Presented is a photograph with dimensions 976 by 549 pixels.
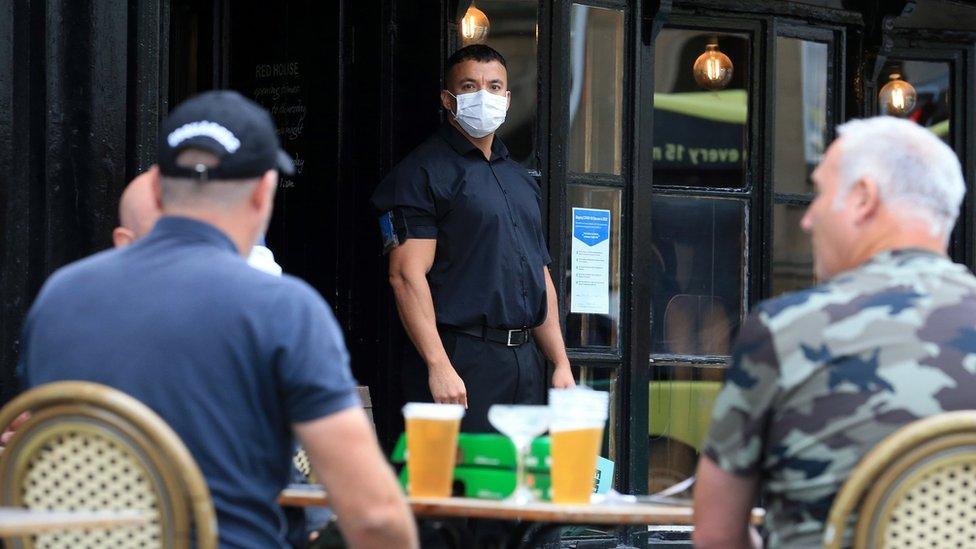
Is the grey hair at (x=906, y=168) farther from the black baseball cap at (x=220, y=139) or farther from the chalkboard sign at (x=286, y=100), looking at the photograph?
the chalkboard sign at (x=286, y=100)

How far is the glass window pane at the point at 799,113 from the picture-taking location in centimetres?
786

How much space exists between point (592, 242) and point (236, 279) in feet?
13.7

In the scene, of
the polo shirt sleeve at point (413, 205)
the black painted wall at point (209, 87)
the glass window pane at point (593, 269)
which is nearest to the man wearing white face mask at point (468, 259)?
the polo shirt sleeve at point (413, 205)

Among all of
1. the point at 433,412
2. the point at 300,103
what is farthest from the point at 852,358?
the point at 300,103

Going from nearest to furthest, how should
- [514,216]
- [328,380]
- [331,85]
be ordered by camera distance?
1. [328,380]
2. [514,216]
3. [331,85]

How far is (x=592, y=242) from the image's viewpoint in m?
6.73

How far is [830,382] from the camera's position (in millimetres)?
2697

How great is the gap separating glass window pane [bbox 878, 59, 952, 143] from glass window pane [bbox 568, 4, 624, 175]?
7.87 ft

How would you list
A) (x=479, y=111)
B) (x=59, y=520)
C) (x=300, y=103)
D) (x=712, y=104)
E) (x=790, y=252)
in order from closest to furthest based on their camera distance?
1. (x=59, y=520)
2. (x=479, y=111)
3. (x=300, y=103)
4. (x=712, y=104)
5. (x=790, y=252)

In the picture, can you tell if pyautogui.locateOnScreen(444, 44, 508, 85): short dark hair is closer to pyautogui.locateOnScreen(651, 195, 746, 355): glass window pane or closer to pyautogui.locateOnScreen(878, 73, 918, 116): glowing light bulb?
pyautogui.locateOnScreen(651, 195, 746, 355): glass window pane

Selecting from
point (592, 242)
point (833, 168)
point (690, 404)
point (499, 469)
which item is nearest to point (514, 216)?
point (592, 242)

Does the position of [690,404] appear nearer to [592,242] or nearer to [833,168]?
[592,242]

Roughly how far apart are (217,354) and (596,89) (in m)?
4.33

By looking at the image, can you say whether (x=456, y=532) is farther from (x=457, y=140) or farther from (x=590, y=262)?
(x=590, y=262)
